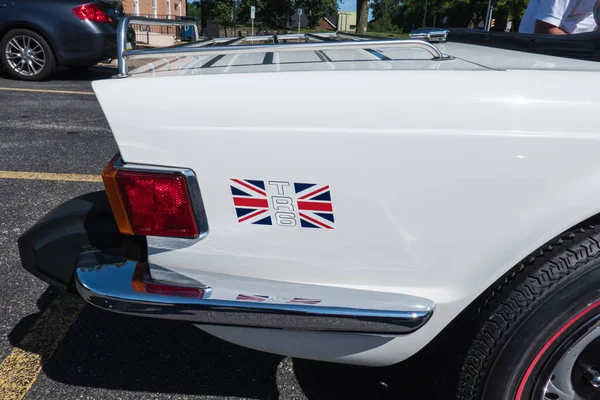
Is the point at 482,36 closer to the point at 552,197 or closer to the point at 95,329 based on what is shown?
the point at 552,197

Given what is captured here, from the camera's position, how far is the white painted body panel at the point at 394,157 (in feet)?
3.88

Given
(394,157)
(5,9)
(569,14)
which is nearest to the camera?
(394,157)

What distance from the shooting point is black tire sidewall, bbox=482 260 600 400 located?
126 cm

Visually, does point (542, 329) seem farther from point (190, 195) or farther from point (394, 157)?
point (190, 195)

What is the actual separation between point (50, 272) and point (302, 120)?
1058 mm

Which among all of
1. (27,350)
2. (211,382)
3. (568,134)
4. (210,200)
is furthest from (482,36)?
(27,350)

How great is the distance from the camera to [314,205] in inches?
49.8

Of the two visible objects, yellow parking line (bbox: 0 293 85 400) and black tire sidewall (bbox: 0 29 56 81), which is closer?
yellow parking line (bbox: 0 293 85 400)

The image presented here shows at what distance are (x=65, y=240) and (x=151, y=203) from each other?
1.66 feet

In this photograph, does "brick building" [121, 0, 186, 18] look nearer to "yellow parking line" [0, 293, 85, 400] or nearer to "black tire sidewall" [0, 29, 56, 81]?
"black tire sidewall" [0, 29, 56, 81]

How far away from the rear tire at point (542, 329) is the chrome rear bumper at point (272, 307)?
21cm

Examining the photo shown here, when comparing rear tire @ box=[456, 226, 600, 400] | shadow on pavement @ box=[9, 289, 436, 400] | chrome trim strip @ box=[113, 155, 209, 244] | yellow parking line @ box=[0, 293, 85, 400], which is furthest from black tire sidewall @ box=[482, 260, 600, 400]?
yellow parking line @ box=[0, 293, 85, 400]

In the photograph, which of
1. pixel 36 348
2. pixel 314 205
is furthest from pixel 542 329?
pixel 36 348

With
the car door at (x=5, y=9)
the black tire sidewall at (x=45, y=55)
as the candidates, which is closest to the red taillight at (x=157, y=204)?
the black tire sidewall at (x=45, y=55)
